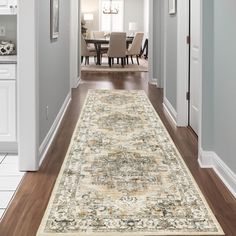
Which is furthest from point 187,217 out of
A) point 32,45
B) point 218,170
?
point 32,45

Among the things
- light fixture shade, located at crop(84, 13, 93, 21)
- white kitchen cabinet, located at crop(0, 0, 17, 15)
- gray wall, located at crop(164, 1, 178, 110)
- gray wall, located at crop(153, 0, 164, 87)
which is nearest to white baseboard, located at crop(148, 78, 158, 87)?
gray wall, located at crop(153, 0, 164, 87)

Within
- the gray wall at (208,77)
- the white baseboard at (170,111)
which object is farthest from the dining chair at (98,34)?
the gray wall at (208,77)

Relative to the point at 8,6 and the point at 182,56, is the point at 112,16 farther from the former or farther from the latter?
the point at 8,6

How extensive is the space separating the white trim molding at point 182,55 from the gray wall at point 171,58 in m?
0.34

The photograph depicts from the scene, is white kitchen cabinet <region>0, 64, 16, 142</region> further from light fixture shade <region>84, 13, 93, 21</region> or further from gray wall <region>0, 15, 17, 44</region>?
light fixture shade <region>84, 13, 93, 21</region>

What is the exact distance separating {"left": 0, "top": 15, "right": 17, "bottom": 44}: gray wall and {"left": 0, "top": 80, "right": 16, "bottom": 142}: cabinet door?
0.86 m

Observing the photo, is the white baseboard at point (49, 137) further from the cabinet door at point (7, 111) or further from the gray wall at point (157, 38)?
the gray wall at point (157, 38)

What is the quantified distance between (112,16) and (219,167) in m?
16.2

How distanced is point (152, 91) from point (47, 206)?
19.4 feet

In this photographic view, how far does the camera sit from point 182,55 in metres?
5.17

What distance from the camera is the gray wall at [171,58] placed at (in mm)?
5572

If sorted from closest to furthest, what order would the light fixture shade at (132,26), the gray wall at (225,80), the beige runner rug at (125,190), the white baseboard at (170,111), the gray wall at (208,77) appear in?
the beige runner rug at (125,190) < the gray wall at (225,80) < the gray wall at (208,77) < the white baseboard at (170,111) < the light fixture shade at (132,26)

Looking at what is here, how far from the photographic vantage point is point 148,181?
326 centimetres

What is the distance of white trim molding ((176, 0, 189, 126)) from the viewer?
16.9ft
